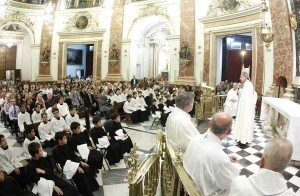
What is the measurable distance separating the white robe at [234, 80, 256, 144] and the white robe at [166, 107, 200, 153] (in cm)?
374

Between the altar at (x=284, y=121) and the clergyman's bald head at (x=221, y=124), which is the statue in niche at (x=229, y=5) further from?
the clergyman's bald head at (x=221, y=124)

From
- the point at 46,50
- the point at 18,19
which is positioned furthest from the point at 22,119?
the point at 18,19

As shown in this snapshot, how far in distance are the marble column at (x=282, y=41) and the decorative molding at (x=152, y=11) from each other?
758 cm

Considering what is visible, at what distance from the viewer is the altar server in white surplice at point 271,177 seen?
1.48 metres

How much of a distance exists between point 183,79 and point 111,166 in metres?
10.4

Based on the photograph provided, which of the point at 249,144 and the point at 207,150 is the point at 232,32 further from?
the point at 207,150

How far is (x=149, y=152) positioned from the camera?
638 centimetres

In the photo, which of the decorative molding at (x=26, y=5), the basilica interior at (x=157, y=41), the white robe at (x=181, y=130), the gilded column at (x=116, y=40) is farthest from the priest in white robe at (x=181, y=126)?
the decorative molding at (x=26, y=5)

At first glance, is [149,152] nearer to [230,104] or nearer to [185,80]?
[230,104]

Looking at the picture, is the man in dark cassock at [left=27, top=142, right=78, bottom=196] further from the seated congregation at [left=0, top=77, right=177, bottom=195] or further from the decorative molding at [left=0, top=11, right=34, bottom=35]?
the decorative molding at [left=0, top=11, right=34, bottom=35]

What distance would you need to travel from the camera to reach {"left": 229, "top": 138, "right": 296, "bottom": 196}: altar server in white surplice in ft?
4.86

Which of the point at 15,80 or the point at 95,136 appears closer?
the point at 95,136

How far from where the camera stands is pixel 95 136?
19.1 ft

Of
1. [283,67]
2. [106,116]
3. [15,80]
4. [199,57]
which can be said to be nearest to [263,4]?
[283,67]
